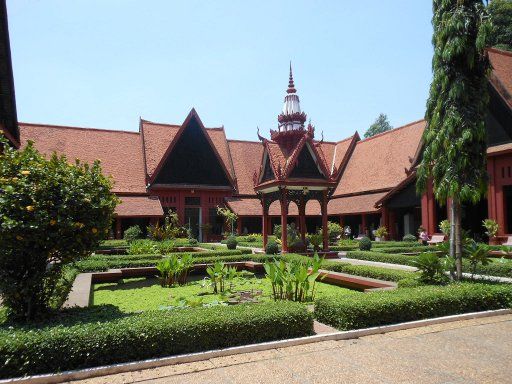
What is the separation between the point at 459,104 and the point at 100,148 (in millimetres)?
29754

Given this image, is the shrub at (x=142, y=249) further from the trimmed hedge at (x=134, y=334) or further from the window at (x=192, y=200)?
the window at (x=192, y=200)

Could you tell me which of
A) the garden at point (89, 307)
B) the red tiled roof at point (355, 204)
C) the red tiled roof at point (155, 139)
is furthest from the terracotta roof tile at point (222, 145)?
the garden at point (89, 307)

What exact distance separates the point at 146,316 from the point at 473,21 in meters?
9.46

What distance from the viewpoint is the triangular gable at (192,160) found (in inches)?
1283

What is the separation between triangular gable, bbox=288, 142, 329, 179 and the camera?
1799cm

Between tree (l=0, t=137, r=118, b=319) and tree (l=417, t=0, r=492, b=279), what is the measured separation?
7.63 meters

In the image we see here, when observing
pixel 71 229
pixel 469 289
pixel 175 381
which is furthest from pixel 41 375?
pixel 469 289

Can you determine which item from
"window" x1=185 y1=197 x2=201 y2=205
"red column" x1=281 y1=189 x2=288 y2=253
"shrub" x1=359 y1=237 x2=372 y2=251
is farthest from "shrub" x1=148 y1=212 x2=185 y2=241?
"shrub" x1=359 y1=237 x2=372 y2=251

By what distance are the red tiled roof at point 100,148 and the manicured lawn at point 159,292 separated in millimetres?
19626

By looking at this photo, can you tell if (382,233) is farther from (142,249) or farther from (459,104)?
(459,104)

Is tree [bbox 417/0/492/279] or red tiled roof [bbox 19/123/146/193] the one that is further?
red tiled roof [bbox 19/123/146/193]

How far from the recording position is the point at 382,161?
105 feet

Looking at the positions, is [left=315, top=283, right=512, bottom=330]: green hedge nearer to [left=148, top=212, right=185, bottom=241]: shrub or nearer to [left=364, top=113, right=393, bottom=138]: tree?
[left=148, top=212, right=185, bottom=241]: shrub

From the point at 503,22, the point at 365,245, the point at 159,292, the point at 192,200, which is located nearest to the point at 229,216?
the point at 192,200
